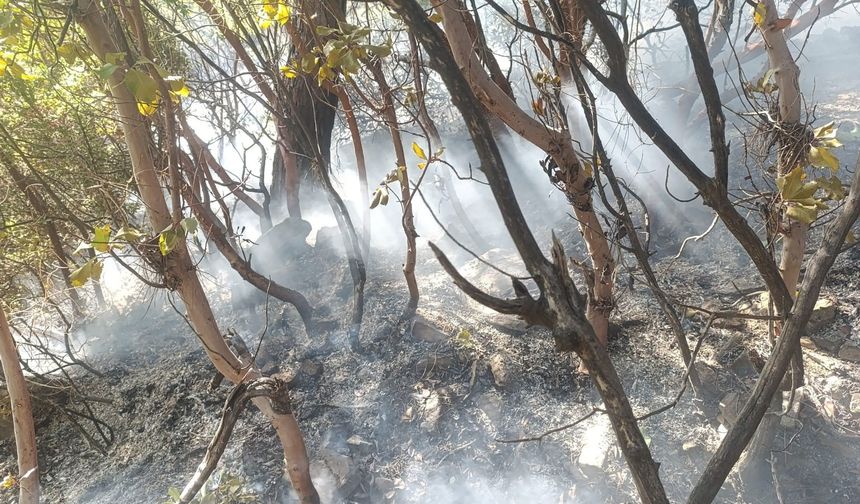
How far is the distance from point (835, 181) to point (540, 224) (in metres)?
4.52

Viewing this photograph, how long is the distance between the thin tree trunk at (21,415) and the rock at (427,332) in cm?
256

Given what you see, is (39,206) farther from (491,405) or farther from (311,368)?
(491,405)

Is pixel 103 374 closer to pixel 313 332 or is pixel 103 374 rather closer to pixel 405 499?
pixel 313 332

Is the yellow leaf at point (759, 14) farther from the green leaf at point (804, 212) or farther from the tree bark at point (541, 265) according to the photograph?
the tree bark at point (541, 265)

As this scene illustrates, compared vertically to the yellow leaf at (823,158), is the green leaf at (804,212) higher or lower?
lower

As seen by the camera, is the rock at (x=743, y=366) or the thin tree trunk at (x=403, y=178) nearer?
the rock at (x=743, y=366)

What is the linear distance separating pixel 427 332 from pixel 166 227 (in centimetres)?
242

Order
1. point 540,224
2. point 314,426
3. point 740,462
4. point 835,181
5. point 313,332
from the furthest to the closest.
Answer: point 540,224 → point 313,332 → point 314,426 → point 740,462 → point 835,181

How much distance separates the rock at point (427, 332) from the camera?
3997 millimetres

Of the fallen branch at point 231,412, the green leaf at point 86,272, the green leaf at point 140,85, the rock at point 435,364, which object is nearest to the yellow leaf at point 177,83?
the green leaf at point 140,85

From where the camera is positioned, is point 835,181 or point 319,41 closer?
point 835,181

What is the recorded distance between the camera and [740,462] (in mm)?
2486

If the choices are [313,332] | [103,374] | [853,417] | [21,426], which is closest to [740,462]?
[853,417]

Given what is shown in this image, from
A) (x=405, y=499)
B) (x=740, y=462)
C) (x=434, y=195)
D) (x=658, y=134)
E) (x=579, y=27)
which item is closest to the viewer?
(x=658, y=134)
